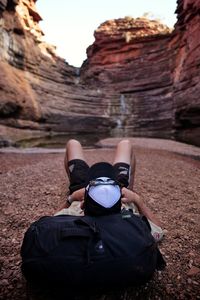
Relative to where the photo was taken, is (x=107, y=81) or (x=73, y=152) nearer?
(x=73, y=152)

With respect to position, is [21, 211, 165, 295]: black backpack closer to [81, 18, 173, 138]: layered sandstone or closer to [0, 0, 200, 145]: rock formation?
[0, 0, 200, 145]: rock formation

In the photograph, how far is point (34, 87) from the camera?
18531 mm

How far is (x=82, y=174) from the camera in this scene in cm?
312

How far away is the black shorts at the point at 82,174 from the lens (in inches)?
117

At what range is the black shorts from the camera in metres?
2.98

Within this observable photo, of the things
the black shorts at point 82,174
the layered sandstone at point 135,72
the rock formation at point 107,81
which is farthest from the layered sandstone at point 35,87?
the black shorts at point 82,174

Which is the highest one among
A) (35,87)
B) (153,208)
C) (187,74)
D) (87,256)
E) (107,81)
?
(107,81)

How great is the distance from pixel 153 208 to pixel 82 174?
108 centimetres

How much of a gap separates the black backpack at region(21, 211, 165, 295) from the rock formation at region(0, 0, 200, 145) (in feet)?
38.5

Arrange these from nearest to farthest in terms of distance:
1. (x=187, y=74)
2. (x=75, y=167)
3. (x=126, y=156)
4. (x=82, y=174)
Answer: (x=82, y=174) < (x=75, y=167) < (x=126, y=156) < (x=187, y=74)

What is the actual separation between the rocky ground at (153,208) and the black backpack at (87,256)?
301mm

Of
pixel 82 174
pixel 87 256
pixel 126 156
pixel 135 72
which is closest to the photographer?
pixel 87 256

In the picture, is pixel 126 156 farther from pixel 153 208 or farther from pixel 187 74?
pixel 187 74

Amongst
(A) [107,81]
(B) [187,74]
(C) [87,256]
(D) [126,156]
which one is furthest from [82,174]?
(A) [107,81]
